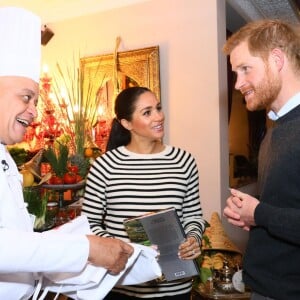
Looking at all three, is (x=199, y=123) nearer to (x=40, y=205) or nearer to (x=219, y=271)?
(x=219, y=271)

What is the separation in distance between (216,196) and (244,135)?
1.76m

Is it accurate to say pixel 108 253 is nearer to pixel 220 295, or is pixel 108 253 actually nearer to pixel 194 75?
pixel 220 295

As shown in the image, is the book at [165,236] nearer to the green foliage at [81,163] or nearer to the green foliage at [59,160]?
the green foliage at [59,160]

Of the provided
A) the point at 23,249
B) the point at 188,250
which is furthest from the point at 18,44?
the point at 188,250

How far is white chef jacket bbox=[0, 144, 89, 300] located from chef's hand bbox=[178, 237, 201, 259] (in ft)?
1.75

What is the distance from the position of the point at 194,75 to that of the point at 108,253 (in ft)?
7.34

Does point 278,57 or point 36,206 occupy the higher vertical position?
point 278,57

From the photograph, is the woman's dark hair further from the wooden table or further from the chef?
the wooden table

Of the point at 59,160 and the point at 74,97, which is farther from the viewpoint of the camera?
the point at 74,97

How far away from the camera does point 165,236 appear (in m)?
1.35

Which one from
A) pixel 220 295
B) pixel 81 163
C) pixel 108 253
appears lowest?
pixel 220 295

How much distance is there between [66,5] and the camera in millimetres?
3479

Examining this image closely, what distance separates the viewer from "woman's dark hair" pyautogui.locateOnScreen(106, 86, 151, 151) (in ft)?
5.56

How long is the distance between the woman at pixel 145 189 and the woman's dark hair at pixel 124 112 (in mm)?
36
